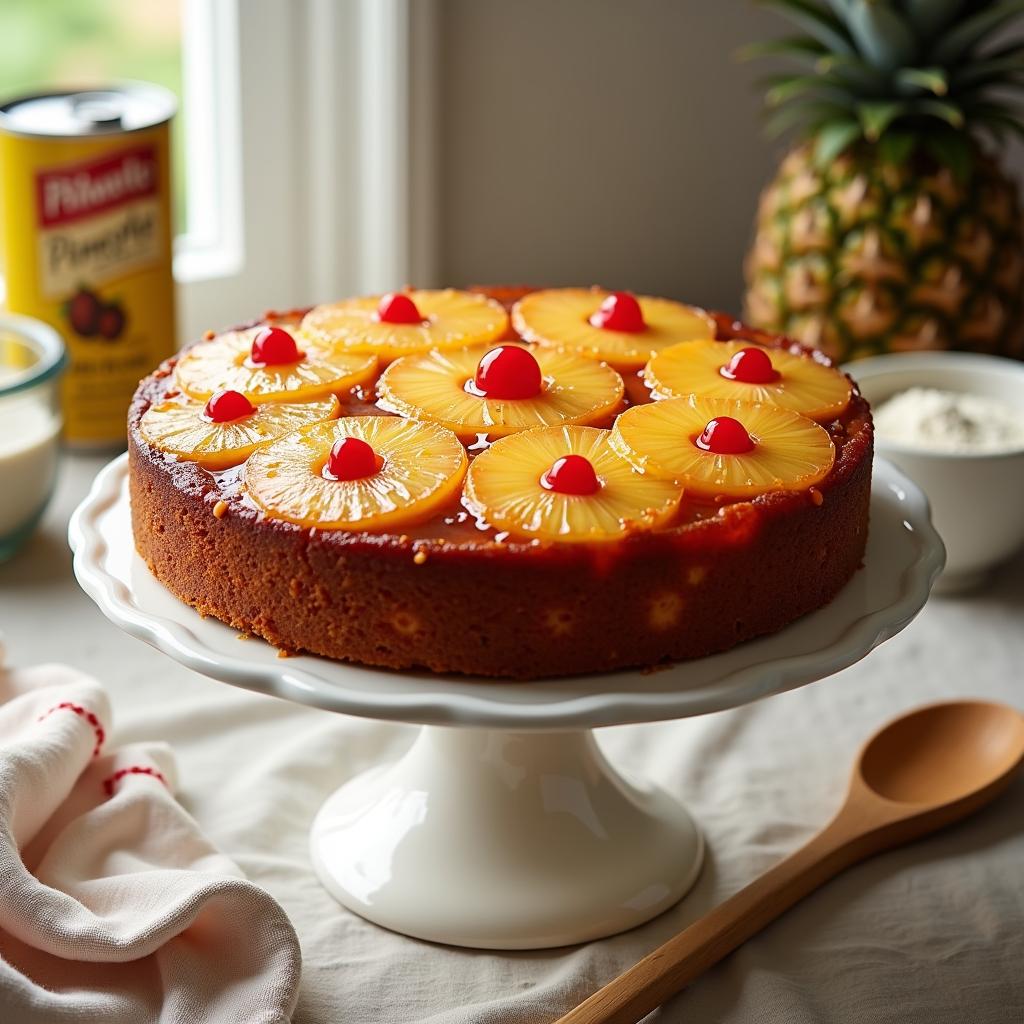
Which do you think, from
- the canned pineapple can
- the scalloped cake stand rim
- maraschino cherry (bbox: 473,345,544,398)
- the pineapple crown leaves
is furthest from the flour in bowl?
the canned pineapple can

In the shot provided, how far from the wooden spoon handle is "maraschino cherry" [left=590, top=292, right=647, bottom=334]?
0.53 metres

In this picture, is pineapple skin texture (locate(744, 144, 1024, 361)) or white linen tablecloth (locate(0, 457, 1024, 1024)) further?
pineapple skin texture (locate(744, 144, 1024, 361))

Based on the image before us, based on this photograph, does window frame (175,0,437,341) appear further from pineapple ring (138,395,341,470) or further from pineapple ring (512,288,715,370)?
pineapple ring (138,395,341,470)

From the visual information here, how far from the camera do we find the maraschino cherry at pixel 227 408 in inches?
49.3

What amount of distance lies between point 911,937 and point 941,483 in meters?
0.66

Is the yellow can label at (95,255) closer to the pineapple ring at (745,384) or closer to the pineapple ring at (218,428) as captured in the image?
the pineapple ring at (218,428)

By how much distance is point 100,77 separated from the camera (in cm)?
246

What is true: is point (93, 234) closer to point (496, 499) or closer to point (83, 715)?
point (83, 715)

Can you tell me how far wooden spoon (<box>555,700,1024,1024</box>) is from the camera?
1.19 m

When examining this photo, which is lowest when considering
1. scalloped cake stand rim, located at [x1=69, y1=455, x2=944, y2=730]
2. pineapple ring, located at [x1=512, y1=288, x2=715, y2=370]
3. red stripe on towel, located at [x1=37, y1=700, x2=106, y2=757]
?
red stripe on towel, located at [x1=37, y1=700, x2=106, y2=757]

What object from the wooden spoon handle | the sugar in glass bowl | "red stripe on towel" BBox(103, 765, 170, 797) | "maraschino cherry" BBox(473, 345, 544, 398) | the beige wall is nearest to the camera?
the wooden spoon handle

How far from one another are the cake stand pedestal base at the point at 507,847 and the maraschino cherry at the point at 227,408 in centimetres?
36

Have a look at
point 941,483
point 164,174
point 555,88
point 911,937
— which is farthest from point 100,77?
point 911,937

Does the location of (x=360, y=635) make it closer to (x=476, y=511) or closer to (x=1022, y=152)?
(x=476, y=511)
